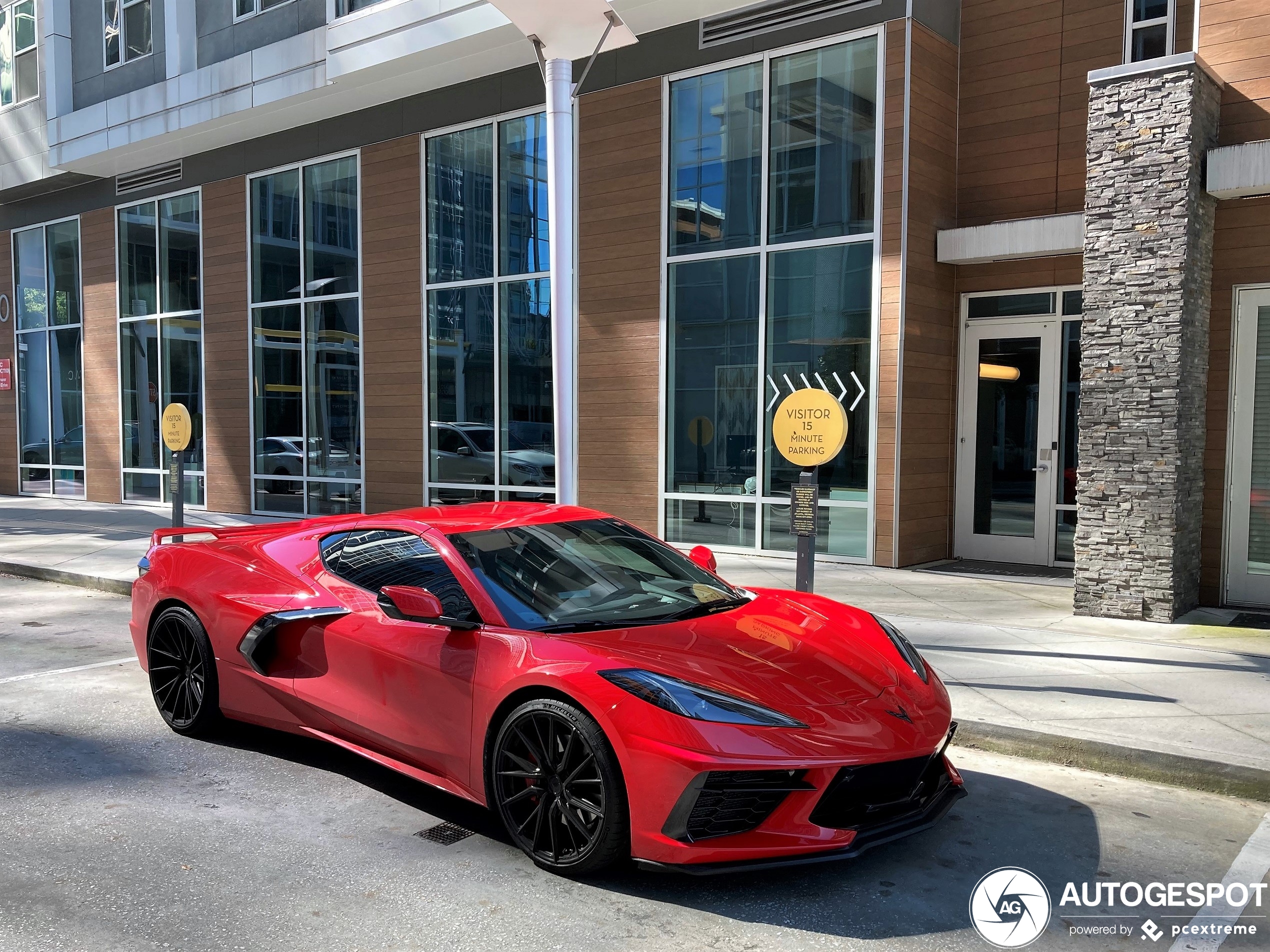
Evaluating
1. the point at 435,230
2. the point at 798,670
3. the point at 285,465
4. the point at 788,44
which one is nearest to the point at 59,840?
the point at 798,670

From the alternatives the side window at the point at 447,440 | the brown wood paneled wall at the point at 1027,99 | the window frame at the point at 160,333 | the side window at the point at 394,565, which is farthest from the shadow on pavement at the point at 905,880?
the window frame at the point at 160,333

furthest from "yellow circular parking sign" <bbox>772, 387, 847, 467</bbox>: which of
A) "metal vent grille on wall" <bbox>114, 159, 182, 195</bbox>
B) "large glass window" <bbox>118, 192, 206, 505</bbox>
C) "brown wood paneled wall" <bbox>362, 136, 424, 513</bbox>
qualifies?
"metal vent grille on wall" <bbox>114, 159, 182, 195</bbox>

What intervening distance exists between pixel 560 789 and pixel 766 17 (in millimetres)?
10084

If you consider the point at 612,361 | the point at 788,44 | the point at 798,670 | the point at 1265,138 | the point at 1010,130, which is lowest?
the point at 798,670

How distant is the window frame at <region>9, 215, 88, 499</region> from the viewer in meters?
20.2

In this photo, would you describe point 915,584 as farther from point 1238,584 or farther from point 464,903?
point 464,903

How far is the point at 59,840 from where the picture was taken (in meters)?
4.07

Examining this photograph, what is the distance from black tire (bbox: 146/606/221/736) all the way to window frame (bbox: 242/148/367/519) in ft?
31.4

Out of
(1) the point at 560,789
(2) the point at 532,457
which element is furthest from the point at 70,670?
(2) the point at 532,457

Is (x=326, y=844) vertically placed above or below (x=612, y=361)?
below

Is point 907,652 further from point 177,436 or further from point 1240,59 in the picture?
point 177,436

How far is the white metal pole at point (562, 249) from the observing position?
777cm

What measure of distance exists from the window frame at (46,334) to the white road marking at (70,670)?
48.1 ft

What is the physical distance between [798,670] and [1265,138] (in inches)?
287
